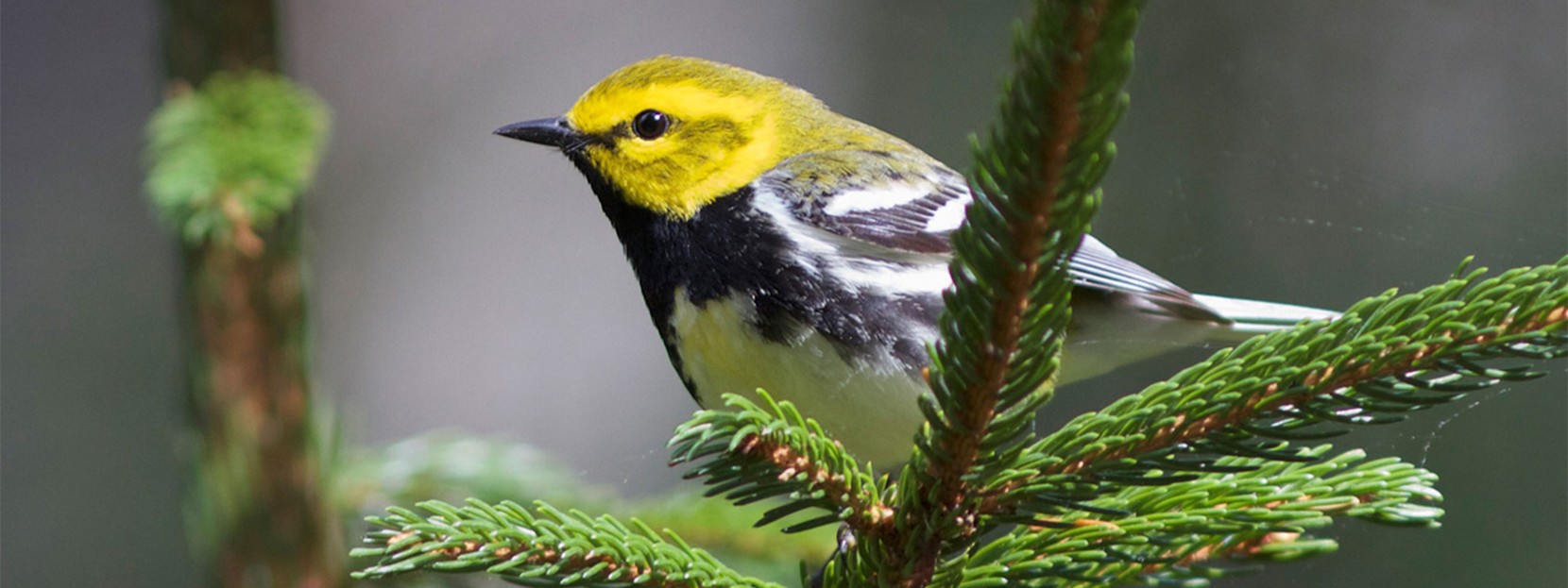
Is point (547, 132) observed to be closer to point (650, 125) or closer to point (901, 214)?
point (650, 125)

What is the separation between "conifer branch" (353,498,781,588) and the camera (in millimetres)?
831

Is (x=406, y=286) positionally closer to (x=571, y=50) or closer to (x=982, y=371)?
(x=571, y=50)

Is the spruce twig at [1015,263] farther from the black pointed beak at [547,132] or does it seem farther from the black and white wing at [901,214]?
the black pointed beak at [547,132]

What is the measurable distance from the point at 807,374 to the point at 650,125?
0.44 m

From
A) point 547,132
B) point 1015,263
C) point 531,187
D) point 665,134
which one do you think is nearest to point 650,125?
point 665,134

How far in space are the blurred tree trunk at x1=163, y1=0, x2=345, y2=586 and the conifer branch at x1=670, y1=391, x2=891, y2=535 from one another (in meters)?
0.69

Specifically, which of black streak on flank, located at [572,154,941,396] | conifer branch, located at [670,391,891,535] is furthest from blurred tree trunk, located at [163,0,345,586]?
conifer branch, located at [670,391,891,535]

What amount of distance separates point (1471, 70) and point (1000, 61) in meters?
1.69

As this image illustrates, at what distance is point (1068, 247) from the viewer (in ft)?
2.25

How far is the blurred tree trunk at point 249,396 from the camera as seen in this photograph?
1.34 metres

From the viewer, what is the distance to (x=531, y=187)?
435cm

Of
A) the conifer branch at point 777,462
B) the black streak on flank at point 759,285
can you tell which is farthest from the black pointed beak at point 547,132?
the conifer branch at point 777,462

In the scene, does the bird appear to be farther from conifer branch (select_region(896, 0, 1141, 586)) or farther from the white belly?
conifer branch (select_region(896, 0, 1141, 586))

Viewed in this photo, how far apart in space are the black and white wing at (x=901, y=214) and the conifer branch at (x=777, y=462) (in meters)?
0.52
